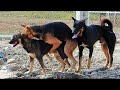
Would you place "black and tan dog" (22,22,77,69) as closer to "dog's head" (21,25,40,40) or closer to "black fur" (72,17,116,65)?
"dog's head" (21,25,40,40)

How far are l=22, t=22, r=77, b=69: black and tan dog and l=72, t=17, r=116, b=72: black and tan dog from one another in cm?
11

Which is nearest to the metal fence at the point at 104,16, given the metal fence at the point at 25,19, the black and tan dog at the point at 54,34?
the metal fence at the point at 25,19

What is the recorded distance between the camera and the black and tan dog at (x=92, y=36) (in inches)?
167

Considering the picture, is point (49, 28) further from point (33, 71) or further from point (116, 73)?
point (116, 73)

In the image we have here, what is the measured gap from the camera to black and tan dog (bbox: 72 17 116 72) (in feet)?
13.9

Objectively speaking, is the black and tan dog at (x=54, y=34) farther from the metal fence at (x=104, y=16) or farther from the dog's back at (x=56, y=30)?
the metal fence at (x=104, y=16)

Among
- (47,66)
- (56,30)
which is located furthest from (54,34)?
(47,66)

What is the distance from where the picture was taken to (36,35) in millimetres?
4242

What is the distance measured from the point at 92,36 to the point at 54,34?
0.44 metres

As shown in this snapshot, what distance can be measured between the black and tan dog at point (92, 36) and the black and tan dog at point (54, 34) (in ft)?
0.36

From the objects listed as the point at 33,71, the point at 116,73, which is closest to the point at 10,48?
the point at 33,71

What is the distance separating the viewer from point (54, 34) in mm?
4340
